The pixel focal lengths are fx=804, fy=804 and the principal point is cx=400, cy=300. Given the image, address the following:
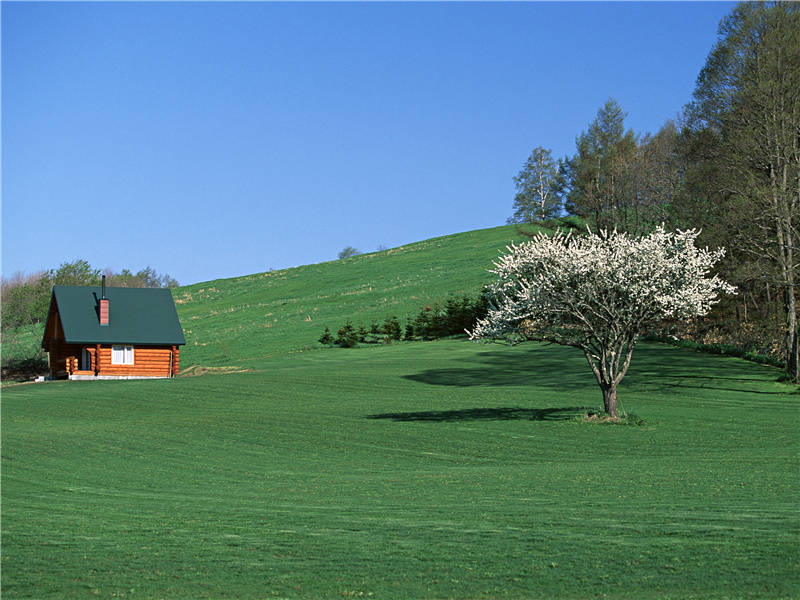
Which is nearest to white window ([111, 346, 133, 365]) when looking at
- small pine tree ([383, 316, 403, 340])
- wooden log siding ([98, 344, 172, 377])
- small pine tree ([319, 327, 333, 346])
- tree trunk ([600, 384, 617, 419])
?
wooden log siding ([98, 344, 172, 377])

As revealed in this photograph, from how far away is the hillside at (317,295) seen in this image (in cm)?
7225

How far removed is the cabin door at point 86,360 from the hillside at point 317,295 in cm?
805

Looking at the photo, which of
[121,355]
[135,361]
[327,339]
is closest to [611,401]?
[135,361]

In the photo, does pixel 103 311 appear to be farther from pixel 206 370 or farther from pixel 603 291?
pixel 603 291

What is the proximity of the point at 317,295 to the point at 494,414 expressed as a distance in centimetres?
6823

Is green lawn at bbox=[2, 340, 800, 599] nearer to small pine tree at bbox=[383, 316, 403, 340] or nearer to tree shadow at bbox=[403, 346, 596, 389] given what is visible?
tree shadow at bbox=[403, 346, 596, 389]

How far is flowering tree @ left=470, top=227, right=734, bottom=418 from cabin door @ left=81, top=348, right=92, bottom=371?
127 feet

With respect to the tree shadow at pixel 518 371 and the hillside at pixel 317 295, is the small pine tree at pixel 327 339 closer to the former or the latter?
the hillside at pixel 317 295

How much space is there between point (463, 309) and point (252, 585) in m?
60.7

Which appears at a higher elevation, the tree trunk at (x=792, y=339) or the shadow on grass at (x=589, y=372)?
the tree trunk at (x=792, y=339)

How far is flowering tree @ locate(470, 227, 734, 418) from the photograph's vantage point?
26547 millimetres

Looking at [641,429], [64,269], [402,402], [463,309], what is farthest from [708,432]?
[64,269]

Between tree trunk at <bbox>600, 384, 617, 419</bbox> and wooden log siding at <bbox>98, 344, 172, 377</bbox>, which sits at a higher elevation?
wooden log siding at <bbox>98, 344, 172, 377</bbox>

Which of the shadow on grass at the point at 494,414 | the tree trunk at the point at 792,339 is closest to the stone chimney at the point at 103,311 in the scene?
the shadow on grass at the point at 494,414
